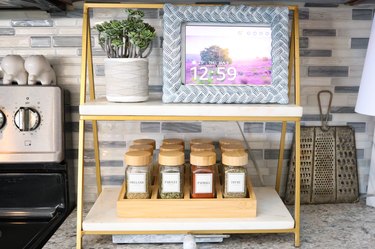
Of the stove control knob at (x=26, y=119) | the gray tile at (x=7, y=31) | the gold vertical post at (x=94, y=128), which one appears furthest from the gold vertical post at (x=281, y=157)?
the gray tile at (x=7, y=31)

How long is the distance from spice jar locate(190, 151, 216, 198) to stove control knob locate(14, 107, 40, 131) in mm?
510

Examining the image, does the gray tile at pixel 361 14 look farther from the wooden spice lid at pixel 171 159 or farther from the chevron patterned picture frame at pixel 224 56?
the wooden spice lid at pixel 171 159

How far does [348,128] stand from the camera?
130cm

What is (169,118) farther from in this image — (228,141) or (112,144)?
(112,144)

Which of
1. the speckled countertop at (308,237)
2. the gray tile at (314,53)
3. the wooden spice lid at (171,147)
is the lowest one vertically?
the speckled countertop at (308,237)

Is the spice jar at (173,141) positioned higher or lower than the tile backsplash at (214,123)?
lower

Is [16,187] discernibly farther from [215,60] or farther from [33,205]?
[215,60]

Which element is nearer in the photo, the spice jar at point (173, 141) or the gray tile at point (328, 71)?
the spice jar at point (173, 141)

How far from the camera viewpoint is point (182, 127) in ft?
4.23

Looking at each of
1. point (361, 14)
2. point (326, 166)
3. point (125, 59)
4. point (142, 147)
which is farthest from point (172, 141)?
point (361, 14)

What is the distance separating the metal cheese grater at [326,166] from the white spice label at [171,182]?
1.51ft

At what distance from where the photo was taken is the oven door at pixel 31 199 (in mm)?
1163

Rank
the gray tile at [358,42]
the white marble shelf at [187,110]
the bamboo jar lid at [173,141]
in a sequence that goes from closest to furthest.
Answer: the white marble shelf at [187,110], the bamboo jar lid at [173,141], the gray tile at [358,42]

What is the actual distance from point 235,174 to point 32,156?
2.07ft
